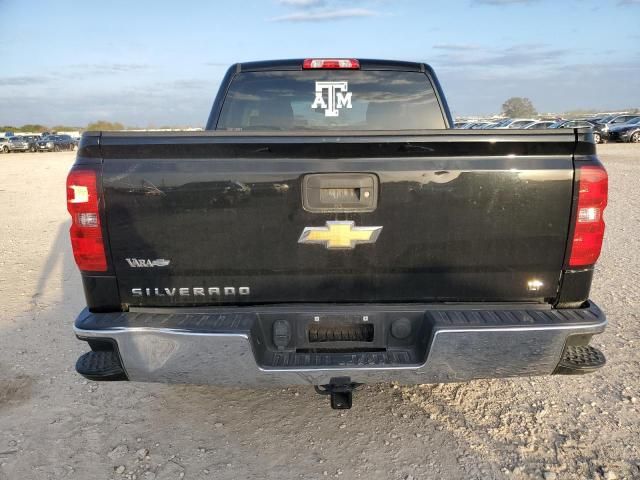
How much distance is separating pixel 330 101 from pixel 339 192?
188 centimetres

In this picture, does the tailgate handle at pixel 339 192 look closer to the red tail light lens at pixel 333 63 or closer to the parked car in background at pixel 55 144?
the red tail light lens at pixel 333 63

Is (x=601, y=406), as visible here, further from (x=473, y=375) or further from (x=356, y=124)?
(x=356, y=124)

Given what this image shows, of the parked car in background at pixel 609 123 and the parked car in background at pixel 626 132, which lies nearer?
the parked car in background at pixel 626 132

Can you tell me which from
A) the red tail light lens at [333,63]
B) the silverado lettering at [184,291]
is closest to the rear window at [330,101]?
the red tail light lens at [333,63]

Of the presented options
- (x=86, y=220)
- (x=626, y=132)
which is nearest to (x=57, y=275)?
(x=86, y=220)

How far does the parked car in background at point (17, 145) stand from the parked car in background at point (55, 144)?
4.30 feet

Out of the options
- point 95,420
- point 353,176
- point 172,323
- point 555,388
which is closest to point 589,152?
point 353,176

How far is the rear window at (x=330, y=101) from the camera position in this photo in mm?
3936

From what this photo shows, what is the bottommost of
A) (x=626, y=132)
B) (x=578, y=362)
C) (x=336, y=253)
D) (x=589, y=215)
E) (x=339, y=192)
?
(x=626, y=132)

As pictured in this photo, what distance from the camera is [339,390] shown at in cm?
253

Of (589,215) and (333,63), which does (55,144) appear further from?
(589,215)

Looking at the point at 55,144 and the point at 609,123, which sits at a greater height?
the point at 609,123

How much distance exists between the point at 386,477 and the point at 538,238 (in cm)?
147

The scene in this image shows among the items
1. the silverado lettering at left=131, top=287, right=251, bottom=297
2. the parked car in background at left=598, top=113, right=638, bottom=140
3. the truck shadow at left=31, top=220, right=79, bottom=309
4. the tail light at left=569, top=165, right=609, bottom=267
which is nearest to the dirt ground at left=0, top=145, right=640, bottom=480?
the silverado lettering at left=131, top=287, right=251, bottom=297
